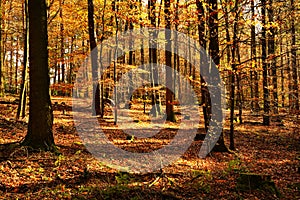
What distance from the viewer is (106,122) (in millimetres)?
17234

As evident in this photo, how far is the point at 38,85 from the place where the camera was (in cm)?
908

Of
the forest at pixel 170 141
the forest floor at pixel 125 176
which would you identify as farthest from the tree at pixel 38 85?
the forest floor at pixel 125 176

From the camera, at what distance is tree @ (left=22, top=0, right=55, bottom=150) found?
909 centimetres

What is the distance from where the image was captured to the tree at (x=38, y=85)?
358 inches

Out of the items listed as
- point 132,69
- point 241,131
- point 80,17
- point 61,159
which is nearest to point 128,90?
point 132,69

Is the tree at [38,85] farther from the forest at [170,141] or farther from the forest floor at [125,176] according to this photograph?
the forest floor at [125,176]

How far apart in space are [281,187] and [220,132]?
4.05 m

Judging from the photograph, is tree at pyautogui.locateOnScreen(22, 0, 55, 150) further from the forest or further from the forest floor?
the forest floor

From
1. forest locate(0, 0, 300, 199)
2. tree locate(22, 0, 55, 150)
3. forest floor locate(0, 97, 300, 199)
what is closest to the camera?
forest floor locate(0, 97, 300, 199)

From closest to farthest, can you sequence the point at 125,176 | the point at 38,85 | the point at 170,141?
the point at 125,176 → the point at 38,85 → the point at 170,141

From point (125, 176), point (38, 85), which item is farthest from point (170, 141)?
point (38, 85)

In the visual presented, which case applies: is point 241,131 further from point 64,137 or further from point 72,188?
point 72,188

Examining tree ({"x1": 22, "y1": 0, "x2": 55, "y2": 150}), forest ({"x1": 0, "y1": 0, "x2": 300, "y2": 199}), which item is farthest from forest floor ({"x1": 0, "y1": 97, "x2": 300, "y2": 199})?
tree ({"x1": 22, "y1": 0, "x2": 55, "y2": 150})

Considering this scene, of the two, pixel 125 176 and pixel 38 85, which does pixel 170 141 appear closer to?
pixel 125 176
